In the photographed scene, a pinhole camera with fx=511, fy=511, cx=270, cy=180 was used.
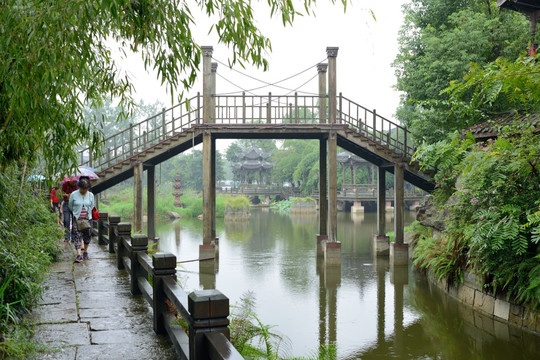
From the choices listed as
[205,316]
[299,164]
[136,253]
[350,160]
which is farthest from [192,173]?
[205,316]

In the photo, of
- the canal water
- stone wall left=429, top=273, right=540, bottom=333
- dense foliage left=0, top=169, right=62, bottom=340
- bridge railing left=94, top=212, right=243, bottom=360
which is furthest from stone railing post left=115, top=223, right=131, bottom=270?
stone wall left=429, top=273, right=540, bottom=333

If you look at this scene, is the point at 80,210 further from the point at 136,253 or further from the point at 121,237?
the point at 136,253

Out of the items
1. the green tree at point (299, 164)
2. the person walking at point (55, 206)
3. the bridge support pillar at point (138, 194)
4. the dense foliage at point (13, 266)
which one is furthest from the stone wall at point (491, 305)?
the green tree at point (299, 164)

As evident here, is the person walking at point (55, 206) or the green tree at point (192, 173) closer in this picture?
the person walking at point (55, 206)

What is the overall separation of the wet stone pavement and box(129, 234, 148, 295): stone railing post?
0.44 feet

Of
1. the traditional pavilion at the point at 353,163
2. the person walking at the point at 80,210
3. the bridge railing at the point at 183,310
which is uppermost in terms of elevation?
the traditional pavilion at the point at 353,163

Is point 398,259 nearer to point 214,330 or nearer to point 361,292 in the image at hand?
point 361,292

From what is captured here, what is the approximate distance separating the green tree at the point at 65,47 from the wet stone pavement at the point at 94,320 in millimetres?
1609

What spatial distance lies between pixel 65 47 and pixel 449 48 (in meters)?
12.8

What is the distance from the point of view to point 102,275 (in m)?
7.40

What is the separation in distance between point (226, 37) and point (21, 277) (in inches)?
121

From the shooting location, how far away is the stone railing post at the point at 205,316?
310 centimetres

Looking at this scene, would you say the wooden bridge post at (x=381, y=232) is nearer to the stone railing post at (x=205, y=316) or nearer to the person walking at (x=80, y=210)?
the person walking at (x=80, y=210)

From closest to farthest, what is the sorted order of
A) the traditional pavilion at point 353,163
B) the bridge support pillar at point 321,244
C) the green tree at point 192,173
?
the bridge support pillar at point 321,244
the traditional pavilion at point 353,163
the green tree at point 192,173
